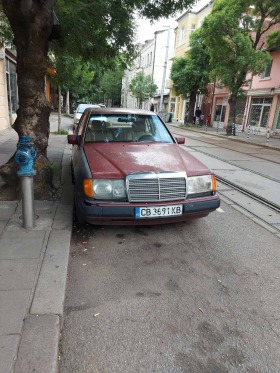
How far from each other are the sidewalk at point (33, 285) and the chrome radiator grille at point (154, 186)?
0.99 meters

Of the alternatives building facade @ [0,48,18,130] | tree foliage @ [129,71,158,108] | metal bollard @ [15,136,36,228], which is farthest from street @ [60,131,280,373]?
tree foliage @ [129,71,158,108]

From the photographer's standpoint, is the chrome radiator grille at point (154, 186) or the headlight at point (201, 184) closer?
the chrome radiator grille at point (154, 186)

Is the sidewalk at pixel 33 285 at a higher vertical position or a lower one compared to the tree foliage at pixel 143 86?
lower

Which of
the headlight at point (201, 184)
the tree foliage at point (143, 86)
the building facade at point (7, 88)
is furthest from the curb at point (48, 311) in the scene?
the tree foliage at point (143, 86)

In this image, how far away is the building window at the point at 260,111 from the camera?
2231 centimetres

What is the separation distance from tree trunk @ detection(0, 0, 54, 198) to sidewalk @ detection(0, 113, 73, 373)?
2.18 feet

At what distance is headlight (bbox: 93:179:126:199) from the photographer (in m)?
3.52

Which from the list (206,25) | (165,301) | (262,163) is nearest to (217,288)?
(165,301)

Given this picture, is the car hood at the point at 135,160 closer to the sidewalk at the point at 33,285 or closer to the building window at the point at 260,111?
the sidewalk at the point at 33,285

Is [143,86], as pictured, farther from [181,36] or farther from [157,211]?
[157,211]

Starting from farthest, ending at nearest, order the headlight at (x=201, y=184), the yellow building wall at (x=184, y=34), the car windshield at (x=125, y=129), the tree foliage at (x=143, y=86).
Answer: the tree foliage at (x=143, y=86), the yellow building wall at (x=184, y=34), the car windshield at (x=125, y=129), the headlight at (x=201, y=184)

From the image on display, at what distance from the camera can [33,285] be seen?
267 cm

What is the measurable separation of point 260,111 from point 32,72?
72.0 ft

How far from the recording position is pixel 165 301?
276 cm
